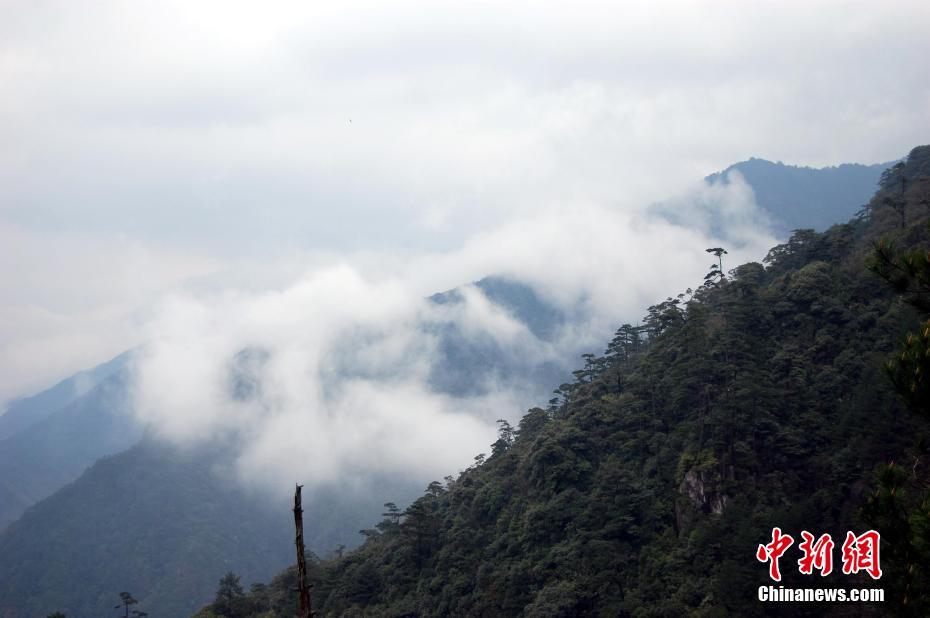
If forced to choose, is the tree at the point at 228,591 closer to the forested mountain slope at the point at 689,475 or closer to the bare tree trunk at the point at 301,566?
the forested mountain slope at the point at 689,475

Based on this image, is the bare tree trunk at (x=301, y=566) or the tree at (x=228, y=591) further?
the tree at (x=228, y=591)

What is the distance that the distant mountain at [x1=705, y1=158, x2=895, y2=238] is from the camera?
165m

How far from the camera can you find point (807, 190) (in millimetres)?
180625

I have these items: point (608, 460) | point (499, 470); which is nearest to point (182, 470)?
point (499, 470)

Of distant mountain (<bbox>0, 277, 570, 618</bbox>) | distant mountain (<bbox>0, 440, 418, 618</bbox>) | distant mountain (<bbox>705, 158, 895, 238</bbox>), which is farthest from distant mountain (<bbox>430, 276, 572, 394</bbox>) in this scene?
distant mountain (<bbox>705, 158, 895, 238</bbox>)

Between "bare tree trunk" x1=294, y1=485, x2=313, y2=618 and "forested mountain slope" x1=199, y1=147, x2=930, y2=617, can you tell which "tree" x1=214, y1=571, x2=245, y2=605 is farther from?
"bare tree trunk" x1=294, y1=485, x2=313, y2=618

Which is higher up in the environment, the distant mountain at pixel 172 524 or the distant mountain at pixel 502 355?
the distant mountain at pixel 502 355

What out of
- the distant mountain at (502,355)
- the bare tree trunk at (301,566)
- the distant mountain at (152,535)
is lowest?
the distant mountain at (152,535)

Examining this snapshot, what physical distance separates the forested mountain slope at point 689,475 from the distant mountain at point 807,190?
4853 inches

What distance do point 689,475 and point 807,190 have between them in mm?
170503

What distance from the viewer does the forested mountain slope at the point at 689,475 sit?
30.7 metres

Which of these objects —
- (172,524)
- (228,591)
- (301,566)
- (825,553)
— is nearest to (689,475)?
(825,553)

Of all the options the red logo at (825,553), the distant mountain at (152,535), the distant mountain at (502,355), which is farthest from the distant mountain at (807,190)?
the red logo at (825,553)

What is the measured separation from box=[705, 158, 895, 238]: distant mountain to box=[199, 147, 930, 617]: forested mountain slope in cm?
12325
